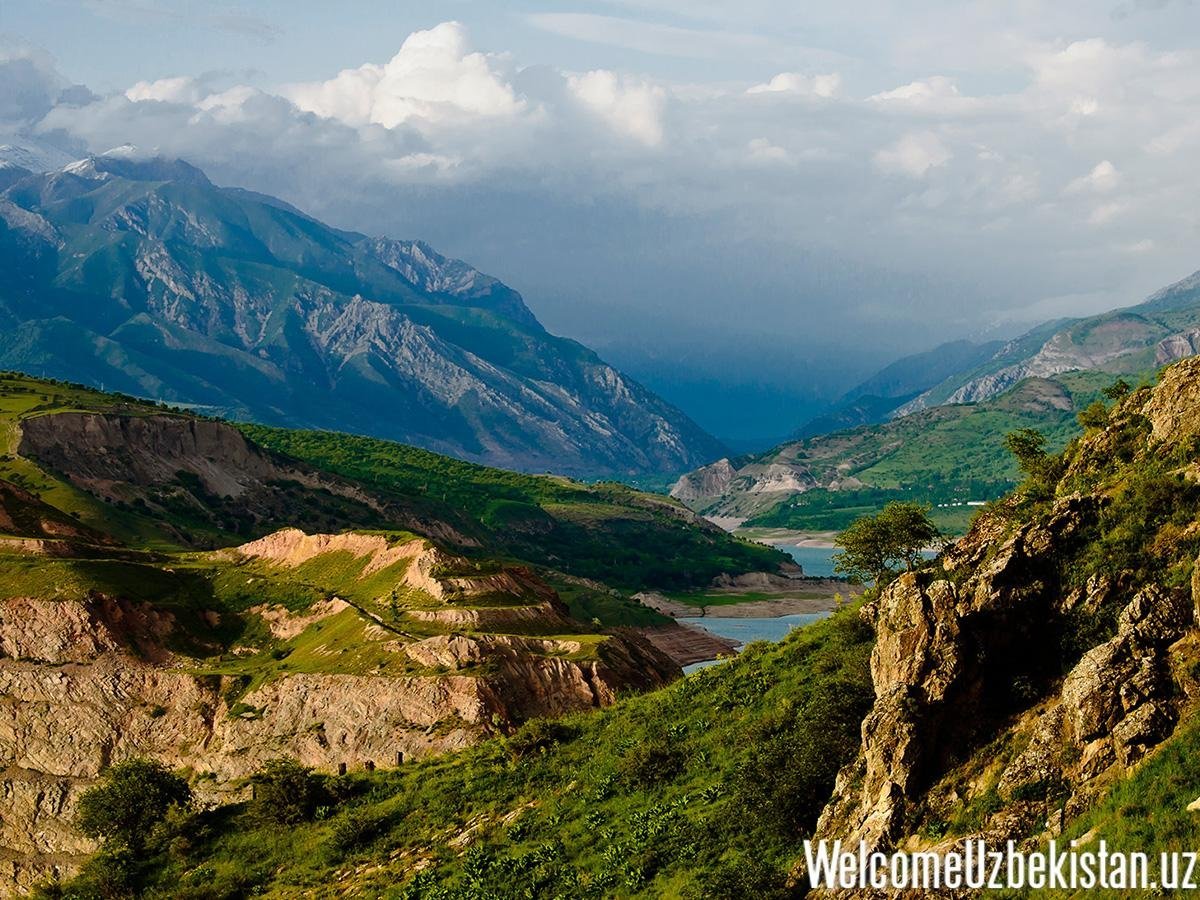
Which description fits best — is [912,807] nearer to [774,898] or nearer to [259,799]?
[774,898]

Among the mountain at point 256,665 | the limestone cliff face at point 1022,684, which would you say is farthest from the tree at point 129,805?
the limestone cliff face at point 1022,684

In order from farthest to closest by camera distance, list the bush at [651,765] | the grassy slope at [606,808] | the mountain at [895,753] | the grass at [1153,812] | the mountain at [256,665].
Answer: the mountain at [256,665] → the bush at [651,765] → the grassy slope at [606,808] → the mountain at [895,753] → the grass at [1153,812]

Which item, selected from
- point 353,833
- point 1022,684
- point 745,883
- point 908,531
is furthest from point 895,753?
point 908,531

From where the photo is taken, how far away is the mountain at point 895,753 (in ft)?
101

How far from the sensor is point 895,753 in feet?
111

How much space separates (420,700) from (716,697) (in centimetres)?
3288

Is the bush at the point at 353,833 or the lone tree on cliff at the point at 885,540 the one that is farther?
the lone tree on cliff at the point at 885,540

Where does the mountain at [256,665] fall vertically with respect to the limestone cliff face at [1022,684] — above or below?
below

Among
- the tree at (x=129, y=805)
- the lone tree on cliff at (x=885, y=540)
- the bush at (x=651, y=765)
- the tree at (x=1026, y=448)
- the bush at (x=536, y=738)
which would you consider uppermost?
the tree at (x=1026, y=448)

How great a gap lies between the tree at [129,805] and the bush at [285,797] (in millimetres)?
5540

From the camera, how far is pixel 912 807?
3291cm

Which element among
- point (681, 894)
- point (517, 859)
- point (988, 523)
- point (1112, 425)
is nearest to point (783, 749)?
point (681, 894)

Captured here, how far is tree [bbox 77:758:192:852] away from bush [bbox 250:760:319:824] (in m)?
5.54

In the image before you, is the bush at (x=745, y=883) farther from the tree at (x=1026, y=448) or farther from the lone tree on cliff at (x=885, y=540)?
the lone tree on cliff at (x=885, y=540)
